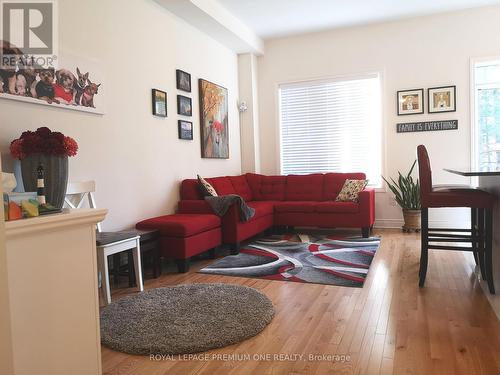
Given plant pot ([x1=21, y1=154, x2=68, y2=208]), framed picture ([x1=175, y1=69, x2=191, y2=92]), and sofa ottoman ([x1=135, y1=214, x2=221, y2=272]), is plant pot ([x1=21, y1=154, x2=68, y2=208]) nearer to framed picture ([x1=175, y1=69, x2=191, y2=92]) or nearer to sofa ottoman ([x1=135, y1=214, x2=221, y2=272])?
sofa ottoman ([x1=135, y1=214, x2=221, y2=272])

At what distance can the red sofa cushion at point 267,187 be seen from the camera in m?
5.87

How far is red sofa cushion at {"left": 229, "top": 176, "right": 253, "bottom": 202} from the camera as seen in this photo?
5446 mm

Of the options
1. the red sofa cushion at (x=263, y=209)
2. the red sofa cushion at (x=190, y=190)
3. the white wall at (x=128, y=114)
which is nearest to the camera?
the white wall at (x=128, y=114)

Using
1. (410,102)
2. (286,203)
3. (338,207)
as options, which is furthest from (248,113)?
(410,102)

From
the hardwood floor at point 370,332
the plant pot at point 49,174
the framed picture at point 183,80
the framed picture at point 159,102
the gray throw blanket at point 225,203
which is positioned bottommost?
the hardwood floor at point 370,332

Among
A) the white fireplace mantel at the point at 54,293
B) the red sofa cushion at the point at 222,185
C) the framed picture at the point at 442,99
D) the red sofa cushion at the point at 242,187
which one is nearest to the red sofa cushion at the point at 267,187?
the red sofa cushion at the point at 242,187

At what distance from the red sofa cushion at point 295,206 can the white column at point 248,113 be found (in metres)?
1.12

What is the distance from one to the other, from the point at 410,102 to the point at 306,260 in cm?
310

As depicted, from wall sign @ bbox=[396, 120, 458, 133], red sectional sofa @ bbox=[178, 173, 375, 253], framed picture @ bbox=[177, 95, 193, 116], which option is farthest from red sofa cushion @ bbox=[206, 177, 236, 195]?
wall sign @ bbox=[396, 120, 458, 133]

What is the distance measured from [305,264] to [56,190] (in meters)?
2.28

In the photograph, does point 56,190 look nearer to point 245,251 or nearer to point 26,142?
point 26,142

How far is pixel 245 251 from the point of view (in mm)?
4410

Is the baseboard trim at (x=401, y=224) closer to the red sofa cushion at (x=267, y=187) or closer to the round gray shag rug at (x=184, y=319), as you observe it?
the red sofa cushion at (x=267, y=187)

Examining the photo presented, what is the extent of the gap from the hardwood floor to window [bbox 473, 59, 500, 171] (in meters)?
2.65
